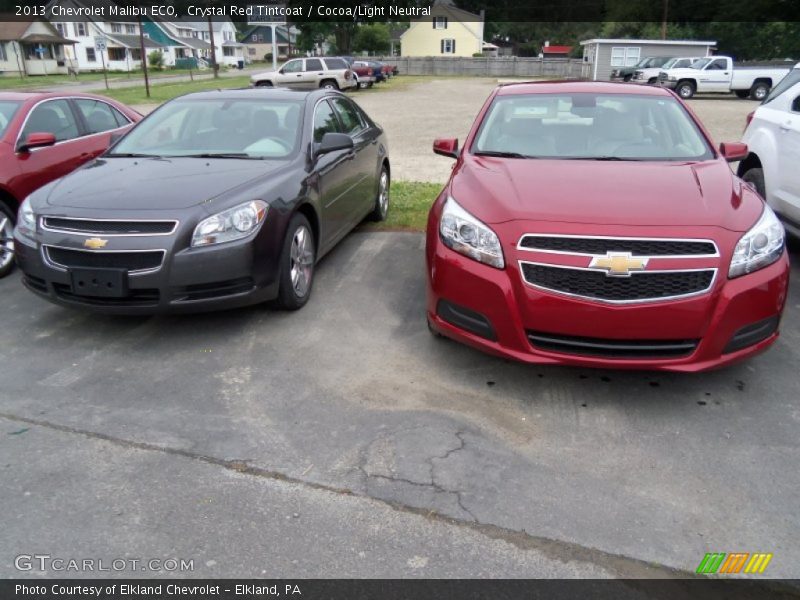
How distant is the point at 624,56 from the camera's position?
42656mm

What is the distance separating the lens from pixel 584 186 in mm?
3893

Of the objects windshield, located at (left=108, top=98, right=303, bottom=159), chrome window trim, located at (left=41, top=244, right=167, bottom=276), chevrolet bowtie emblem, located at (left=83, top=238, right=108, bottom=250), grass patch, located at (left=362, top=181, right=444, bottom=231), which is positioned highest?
windshield, located at (left=108, top=98, right=303, bottom=159)

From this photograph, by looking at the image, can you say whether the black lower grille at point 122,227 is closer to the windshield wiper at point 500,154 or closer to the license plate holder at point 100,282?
the license plate holder at point 100,282

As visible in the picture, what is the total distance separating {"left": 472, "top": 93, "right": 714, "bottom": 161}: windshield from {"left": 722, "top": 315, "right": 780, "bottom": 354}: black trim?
1440 mm

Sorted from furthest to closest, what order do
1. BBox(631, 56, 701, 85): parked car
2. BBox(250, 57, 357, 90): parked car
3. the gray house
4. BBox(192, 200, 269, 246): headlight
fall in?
the gray house, BBox(250, 57, 357, 90): parked car, BBox(631, 56, 701, 85): parked car, BBox(192, 200, 269, 246): headlight

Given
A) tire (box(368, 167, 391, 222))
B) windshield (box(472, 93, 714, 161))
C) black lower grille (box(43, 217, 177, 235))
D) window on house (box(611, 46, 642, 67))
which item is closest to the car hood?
black lower grille (box(43, 217, 177, 235))

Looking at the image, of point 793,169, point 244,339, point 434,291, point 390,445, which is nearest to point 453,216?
point 434,291

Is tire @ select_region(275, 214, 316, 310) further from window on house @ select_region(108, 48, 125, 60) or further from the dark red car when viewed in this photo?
window on house @ select_region(108, 48, 125, 60)

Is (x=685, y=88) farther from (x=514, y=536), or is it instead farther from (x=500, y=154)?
(x=514, y=536)

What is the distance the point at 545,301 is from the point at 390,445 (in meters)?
1.10

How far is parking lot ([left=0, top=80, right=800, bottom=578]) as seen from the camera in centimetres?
257

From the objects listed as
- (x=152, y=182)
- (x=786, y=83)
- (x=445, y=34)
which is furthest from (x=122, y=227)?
(x=445, y=34)

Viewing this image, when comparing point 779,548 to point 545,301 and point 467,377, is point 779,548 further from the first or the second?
point 467,377

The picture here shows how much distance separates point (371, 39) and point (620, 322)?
70.2 meters
